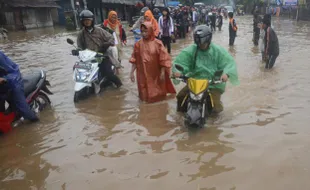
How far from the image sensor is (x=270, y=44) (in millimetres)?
7809

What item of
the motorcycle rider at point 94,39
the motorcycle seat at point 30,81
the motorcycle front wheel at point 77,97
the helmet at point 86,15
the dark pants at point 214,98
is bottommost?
the motorcycle front wheel at point 77,97

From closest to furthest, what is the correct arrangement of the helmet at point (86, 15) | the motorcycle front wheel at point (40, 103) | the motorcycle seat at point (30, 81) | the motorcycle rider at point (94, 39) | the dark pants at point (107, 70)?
the motorcycle seat at point (30, 81), the motorcycle front wheel at point (40, 103), the helmet at point (86, 15), the motorcycle rider at point (94, 39), the dark pants at point (107, 70)

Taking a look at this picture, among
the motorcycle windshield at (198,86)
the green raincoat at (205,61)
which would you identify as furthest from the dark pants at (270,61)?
the motorcycle windshield at (198,86)

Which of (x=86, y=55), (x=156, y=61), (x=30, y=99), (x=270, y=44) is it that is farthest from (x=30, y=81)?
(x=270, y=44)

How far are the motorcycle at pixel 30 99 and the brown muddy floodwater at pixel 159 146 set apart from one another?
0.53 feet

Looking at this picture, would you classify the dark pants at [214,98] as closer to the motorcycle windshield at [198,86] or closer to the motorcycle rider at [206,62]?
the motorcycle rider at [206,62]

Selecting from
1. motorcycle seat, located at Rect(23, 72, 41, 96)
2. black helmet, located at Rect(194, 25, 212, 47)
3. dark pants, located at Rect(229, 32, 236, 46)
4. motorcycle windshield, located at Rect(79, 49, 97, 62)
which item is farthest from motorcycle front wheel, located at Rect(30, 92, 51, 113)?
dark pants, located at Rect(229, 32, 236, 46)

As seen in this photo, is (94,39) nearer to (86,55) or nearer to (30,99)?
(86,55)

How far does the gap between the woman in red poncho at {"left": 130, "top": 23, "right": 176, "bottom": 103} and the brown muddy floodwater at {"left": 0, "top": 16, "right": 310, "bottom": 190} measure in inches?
9.9

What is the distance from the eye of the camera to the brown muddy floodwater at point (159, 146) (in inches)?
124

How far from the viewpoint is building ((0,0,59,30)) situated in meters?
25.4

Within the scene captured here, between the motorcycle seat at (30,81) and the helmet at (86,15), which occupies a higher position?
the helmet at (86,15)

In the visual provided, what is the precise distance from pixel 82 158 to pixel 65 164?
22cm

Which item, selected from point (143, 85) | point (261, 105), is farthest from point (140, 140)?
point (261, 105)
